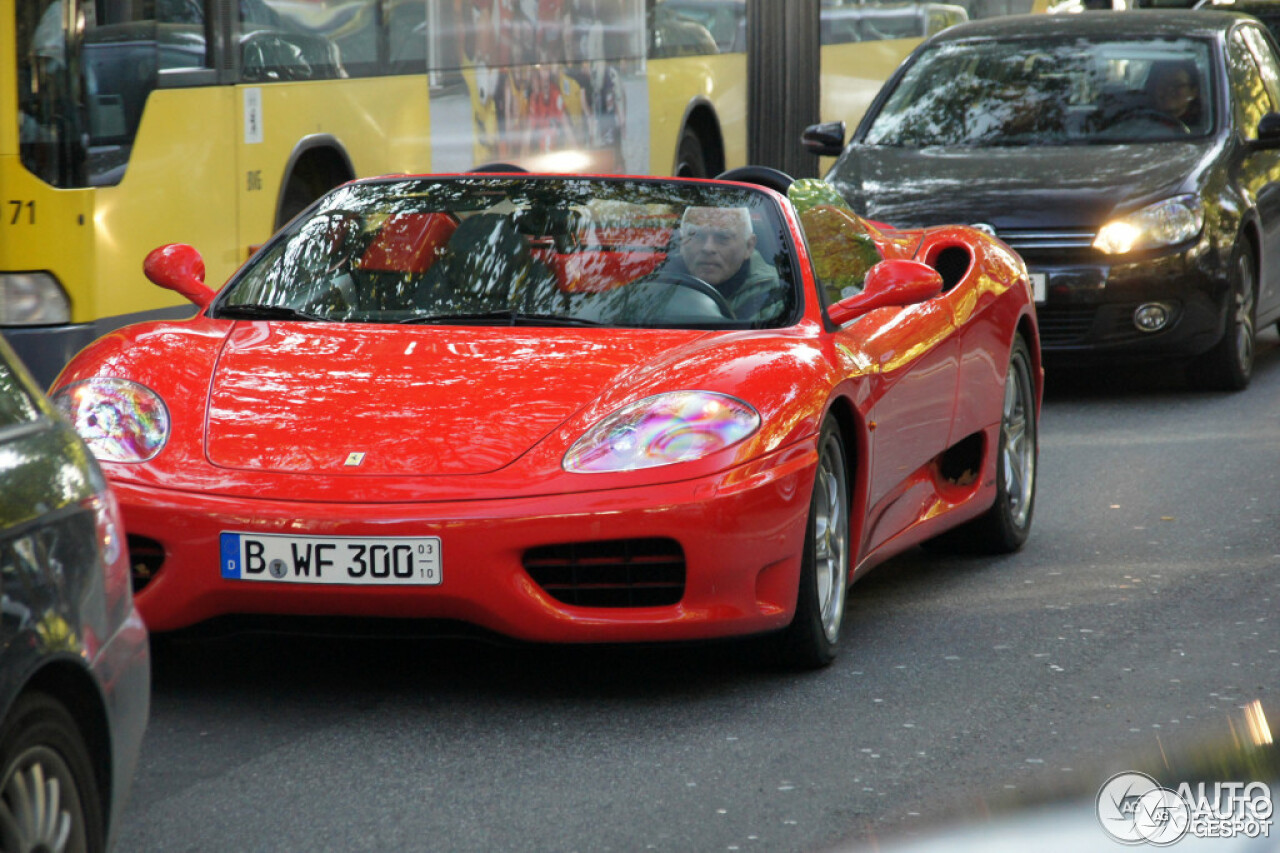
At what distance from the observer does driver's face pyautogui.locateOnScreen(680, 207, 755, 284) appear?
232 inches

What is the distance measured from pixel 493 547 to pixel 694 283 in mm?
1342

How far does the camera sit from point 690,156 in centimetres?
1541

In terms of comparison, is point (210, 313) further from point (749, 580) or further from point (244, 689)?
point (749, 580)

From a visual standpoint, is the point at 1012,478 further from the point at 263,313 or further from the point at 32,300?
the point at 32,300

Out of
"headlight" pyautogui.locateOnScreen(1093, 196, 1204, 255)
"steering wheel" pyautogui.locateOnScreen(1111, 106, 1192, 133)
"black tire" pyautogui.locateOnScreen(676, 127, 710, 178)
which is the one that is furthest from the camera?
"black tire" pyautogui.locateOnScreen(676, 127, 710, 178)

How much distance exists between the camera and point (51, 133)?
8438 millimetres

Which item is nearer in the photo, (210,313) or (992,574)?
(210,313)

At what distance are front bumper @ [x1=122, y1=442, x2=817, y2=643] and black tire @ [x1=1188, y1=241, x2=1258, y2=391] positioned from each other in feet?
21.5

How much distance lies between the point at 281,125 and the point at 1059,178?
12.7 feet

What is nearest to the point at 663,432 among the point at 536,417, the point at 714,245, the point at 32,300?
the point at 536,417

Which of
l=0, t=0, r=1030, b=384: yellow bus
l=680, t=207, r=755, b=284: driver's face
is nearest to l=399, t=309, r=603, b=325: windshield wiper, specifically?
l=680, t=207, r=755, b=284: driver's face

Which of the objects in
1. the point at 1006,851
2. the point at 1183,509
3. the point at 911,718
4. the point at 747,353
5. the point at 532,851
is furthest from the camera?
the point at 1183,509

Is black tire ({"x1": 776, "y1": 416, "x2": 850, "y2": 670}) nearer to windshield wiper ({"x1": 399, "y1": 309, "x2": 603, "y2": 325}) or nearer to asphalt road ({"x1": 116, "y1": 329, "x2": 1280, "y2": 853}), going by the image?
asphalt road ({"x1": 116, "y1": 329, "x2": 1280, "y2": 853})

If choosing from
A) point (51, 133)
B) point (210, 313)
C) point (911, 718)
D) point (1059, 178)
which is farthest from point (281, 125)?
point (911, 718)
